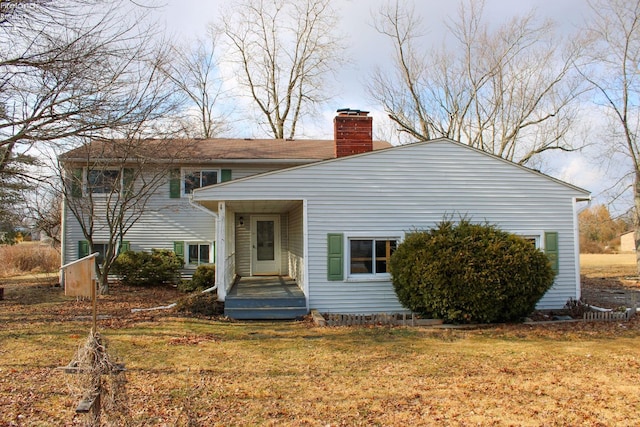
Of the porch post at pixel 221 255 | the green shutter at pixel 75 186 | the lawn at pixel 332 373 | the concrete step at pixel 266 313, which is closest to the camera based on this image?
the lawn at pixel 332 373

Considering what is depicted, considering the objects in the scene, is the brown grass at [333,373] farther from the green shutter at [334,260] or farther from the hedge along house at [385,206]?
the hedge along house at [385,206]

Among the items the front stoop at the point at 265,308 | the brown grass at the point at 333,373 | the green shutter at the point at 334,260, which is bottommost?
the brown grass at the point at 333,373

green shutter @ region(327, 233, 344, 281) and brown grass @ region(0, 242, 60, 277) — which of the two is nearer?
green shutter @ region(327, 233, 344, 281)

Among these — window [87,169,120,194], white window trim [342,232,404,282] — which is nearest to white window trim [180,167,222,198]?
window [87,169,120,194]

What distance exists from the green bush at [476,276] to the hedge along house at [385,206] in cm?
139

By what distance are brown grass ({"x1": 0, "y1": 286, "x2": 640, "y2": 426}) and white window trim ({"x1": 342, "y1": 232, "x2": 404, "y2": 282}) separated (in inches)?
68.5

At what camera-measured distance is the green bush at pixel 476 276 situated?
920 cm

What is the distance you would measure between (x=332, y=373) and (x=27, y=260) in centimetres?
2231

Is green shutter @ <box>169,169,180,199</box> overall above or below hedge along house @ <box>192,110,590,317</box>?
above

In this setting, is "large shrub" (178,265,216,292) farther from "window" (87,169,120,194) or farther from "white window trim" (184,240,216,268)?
"window" (87,169,120,194)

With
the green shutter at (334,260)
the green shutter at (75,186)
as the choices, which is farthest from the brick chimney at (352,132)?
the green shutter at (75,186)

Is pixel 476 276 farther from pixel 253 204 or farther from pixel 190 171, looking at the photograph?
pixel 190 171

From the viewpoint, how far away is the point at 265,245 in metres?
15.9

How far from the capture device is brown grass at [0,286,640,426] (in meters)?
4.70
